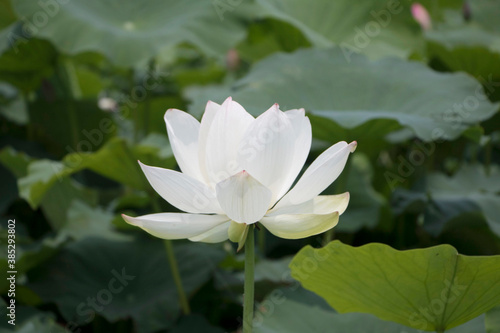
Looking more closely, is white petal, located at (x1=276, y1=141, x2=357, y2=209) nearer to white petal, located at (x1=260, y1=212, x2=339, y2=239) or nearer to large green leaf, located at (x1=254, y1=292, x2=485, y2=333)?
white petal, located at (x1=260, y1=212, x2=339, y2=239)

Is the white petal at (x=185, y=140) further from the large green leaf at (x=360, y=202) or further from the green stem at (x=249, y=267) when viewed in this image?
the large green leaf at (x=360, y=202)

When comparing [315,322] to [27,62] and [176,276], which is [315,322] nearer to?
[176,276]

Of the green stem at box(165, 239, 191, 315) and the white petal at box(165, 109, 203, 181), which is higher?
the white petal at box(165, 109, 203, 181)

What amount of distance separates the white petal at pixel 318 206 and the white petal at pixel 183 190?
0.06 m

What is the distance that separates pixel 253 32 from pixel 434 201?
85 centimetres

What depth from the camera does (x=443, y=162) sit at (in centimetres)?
181

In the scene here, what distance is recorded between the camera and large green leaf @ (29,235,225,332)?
1.18 m

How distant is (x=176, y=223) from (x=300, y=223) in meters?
0.12

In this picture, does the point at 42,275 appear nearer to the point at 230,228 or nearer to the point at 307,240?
the point at 307,240

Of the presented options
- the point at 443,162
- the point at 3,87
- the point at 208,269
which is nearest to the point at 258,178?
the point at 208,269

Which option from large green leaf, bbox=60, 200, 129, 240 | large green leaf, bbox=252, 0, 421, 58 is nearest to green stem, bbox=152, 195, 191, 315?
large green leaf, bbox=60, 200, 129, 240

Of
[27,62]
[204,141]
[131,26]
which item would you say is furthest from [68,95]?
[204,141]

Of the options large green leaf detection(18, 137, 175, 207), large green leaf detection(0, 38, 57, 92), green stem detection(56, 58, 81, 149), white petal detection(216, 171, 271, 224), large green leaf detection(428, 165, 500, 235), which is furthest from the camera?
green stem detection(56, 58, 81, 149)

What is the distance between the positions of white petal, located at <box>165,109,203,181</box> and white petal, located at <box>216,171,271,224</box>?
0.27 ft
